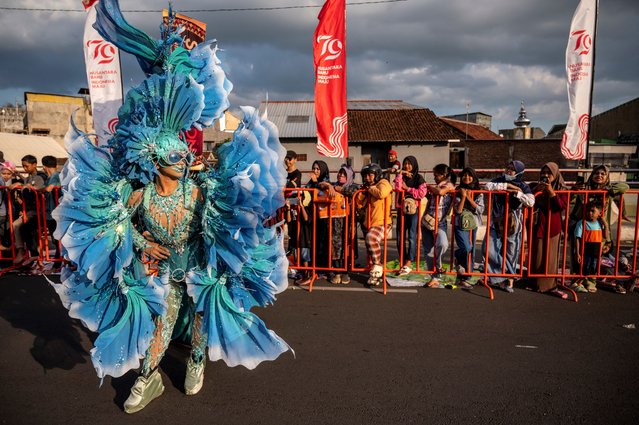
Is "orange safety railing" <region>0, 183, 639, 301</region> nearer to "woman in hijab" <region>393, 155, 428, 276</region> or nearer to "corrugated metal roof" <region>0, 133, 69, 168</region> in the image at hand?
"woman in hijab" <region>393, 155, 428, 276</region>

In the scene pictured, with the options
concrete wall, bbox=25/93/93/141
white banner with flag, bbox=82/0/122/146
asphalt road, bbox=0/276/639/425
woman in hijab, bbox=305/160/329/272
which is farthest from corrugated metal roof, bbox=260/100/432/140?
asphalt road, bbox=0/276/639/425

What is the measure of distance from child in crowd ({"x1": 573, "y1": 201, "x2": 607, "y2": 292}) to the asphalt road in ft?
1.76

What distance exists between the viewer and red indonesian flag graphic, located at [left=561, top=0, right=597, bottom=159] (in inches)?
360

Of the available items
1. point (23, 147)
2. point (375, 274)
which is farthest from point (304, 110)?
point (375, 274)

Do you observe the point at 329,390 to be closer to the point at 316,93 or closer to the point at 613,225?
the point at 316,93

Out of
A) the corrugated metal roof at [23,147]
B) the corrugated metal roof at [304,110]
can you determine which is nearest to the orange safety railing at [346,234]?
the corrugated metal roof at [23,147]

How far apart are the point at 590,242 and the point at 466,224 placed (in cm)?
162

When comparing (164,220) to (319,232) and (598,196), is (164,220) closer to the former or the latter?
(319,232)

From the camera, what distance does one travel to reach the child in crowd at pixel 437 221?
6133 millimetres

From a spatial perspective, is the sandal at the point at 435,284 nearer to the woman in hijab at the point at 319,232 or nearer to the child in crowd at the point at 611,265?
the woman in hijab at the point at 319,232

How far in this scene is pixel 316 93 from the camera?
8.82 meters

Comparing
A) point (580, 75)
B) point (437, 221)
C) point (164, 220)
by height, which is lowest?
point (437, 221)

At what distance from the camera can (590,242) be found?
593cm

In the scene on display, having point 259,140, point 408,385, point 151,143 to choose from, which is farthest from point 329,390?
point 151,143
